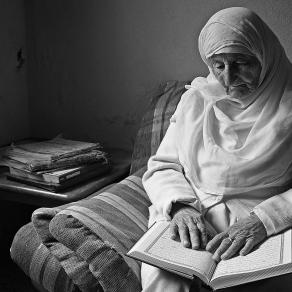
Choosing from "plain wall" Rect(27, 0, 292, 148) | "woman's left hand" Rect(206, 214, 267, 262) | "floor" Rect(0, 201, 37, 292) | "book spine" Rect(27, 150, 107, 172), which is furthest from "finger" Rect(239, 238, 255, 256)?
"floor" Rect(0, 201, 37, 292)

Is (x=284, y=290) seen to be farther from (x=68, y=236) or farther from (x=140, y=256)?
(x=68, y=236)

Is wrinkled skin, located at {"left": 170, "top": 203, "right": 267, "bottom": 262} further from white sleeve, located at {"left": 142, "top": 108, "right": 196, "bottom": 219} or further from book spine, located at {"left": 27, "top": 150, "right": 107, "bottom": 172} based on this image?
book spine, located at {"left": 27, "top": 150, "right": 107, "bottom": 172}

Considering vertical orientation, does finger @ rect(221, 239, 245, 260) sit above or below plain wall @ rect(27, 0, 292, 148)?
below

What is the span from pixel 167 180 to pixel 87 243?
0.33 metres

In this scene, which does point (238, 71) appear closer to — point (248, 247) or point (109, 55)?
point (248, 247)

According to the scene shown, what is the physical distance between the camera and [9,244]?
2.16m

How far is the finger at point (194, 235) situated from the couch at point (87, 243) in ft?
0.64

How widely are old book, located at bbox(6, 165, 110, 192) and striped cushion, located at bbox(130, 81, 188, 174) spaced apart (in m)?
0.16

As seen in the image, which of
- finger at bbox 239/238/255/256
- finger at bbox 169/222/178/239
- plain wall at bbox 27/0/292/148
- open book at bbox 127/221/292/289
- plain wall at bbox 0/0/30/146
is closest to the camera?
open book at bbox 127/221/292/289

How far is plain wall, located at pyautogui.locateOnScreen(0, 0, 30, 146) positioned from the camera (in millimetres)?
2064

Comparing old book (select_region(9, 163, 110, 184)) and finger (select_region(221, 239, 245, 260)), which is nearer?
finger (select_region(221, 239, 245, 260))

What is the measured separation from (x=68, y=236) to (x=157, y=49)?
1079 mm

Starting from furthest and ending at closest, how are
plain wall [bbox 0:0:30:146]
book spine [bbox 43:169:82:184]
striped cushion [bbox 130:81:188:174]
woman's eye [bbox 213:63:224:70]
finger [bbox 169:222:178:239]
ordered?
plain wall [bbox 0:0:30:146] < striped cushion [bbox 130:81:188:174] < book spine [bbox 43:169:82:184] < woman's eye [bbox 213:63:224:70] < finger [bbox 169:222:178:239]

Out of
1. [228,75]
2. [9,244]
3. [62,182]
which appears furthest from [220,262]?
[9,244]
